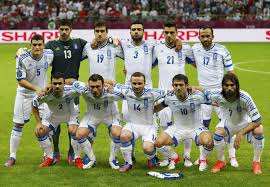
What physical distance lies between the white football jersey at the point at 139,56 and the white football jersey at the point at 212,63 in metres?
0.76

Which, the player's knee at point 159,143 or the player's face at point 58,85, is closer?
the player's knee at point 159,143

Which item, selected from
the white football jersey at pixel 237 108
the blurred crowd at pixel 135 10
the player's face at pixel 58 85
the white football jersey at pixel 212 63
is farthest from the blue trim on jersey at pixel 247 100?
the blurred crowd at pixel 135 10

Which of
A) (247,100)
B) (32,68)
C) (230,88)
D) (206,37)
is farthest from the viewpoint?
(206,37)

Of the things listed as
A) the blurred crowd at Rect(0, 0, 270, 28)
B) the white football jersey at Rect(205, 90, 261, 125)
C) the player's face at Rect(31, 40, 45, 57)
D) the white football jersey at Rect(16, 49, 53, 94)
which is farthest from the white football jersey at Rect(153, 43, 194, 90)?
the blurred crowd at Rect(0, 0, 270, 28)

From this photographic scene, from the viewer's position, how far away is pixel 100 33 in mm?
10875

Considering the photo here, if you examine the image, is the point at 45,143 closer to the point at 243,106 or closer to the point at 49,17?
the point at 243,106

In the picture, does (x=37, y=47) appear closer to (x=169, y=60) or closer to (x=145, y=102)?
(x=145, y=102)

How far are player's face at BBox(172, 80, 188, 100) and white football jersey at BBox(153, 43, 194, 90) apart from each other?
41.8 inches

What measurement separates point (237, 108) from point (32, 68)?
3.36 meters

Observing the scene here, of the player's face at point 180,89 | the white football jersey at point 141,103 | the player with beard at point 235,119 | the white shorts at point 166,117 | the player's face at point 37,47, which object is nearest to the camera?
the player with beard at point 235,119

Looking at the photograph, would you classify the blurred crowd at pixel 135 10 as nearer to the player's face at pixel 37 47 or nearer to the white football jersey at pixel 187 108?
the player's face at pixel 37 47

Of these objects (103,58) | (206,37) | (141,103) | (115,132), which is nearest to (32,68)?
(103,58)

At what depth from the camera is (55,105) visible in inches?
409

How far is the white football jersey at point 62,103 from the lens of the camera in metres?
10.2
